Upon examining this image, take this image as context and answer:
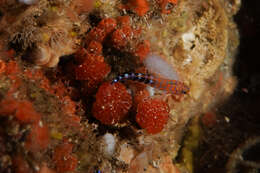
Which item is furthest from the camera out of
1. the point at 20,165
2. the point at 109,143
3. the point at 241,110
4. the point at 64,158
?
the point at 241,110

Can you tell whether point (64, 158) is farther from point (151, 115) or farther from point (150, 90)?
point (150, 90)

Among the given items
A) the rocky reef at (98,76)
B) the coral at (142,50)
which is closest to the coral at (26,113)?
the rocky reef at (98,76)

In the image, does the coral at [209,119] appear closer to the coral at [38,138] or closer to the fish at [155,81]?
the fish at [155,81]

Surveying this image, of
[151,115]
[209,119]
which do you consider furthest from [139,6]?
[209,119]

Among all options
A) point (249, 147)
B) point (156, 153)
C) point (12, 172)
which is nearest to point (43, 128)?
point (12, 172)

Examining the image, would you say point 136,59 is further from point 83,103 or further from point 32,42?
point 32,42

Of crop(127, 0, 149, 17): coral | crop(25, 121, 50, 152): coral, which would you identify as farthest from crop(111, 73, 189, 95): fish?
crop(25, 121, 50, 152): coral
